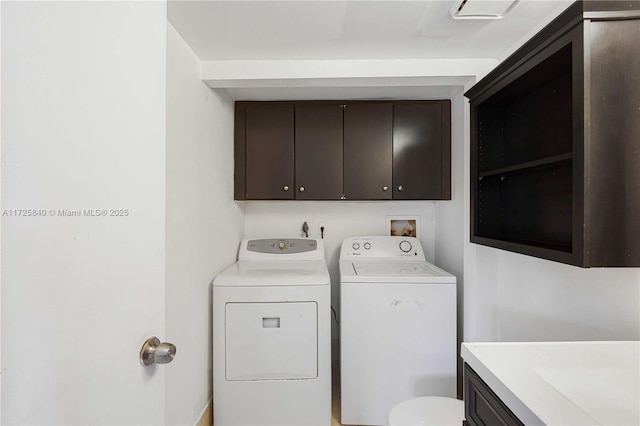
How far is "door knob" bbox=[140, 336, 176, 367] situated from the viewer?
2.30ft

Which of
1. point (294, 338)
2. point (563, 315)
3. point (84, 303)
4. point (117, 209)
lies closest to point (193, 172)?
point (117, 209)

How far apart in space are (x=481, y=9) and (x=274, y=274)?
1739 mm

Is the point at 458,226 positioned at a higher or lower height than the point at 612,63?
lower

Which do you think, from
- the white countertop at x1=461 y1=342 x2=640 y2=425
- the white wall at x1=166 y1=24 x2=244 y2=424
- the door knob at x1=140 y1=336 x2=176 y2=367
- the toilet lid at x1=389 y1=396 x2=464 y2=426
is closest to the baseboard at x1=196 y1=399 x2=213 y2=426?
the white wall at x1=166 y1=24 x2=244 y2=424

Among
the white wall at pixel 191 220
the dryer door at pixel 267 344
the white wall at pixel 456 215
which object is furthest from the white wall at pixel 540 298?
the white wall at pixel 191 220

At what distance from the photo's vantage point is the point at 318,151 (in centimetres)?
215

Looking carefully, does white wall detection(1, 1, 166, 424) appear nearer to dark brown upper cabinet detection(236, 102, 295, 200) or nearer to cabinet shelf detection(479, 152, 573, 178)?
cabinet shelf detection(479, 152, 573, 178)

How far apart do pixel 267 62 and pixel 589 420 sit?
1.95 metres

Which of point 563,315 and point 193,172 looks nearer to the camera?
point 563,315

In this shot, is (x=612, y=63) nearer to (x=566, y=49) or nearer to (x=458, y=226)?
(x=566, y=49)

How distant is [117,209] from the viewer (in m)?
0.66

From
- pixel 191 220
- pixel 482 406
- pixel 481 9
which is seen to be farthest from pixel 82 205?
pixel 481 9

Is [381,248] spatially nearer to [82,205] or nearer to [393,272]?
[393,272]

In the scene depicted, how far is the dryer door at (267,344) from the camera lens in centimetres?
168
